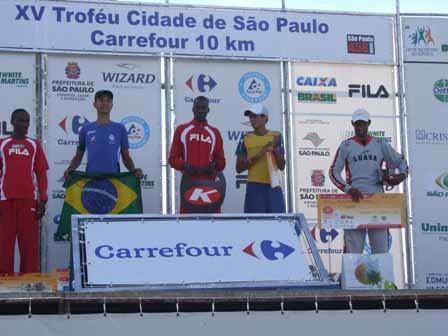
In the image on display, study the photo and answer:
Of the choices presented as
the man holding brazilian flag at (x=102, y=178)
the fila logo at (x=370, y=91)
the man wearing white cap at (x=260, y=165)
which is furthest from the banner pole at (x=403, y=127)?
the man holding brazilian flag at (x=102, y=178)

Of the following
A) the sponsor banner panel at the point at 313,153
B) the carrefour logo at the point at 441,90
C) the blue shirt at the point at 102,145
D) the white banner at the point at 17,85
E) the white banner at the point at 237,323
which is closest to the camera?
the white banner at the point at 237,323

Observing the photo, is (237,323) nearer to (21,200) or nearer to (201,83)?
(21,200)

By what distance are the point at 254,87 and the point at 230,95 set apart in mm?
334

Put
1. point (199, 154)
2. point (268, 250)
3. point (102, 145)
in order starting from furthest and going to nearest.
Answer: point (199, 154) → point (102, 145) → point (268, 250)

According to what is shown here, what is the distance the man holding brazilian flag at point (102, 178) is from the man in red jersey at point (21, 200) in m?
0.50

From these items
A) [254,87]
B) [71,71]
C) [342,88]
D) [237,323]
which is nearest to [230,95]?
[254,87]

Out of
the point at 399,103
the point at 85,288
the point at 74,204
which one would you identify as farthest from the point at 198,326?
the point at 399,103

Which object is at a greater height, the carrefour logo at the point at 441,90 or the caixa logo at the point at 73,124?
the carrefour logo at the point at 441,90

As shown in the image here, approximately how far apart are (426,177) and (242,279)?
232 inches

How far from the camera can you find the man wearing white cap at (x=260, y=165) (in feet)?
33.5

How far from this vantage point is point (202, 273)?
22.7ft

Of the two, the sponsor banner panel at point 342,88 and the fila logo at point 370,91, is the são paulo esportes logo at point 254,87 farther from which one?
the fila logo at point 370,91

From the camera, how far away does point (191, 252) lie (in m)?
7.14

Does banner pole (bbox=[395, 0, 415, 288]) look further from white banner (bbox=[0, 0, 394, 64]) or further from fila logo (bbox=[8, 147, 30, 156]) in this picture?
fila logo (bbox=[8, 147, 30, 156])
